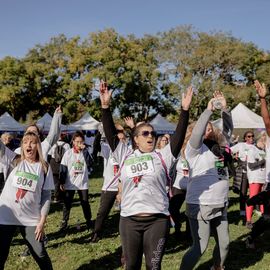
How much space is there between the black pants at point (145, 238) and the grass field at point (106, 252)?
2026 mm

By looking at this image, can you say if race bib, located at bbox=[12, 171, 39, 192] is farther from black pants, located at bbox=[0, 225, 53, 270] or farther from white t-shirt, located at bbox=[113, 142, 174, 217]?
white t-shirt, located at bbox=[113, 142, 174, 217]

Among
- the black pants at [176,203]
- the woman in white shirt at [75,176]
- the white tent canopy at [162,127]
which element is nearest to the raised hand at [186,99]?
the black pants at [176,203]

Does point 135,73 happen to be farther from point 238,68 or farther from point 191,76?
point 238,68

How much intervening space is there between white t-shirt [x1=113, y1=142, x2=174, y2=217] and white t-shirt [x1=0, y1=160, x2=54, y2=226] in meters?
1.12

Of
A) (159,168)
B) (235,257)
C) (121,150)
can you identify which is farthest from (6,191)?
(235,257)

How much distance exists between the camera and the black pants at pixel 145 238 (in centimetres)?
378

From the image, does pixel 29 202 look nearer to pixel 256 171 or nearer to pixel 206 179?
pixel 206 179

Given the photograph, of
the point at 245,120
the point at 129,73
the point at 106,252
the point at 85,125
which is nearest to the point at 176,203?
the point at 106,252

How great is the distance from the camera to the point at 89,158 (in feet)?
27.5

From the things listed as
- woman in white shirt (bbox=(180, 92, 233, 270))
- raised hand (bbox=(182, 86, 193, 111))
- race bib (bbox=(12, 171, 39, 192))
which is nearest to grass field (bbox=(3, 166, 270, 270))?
woman in white shirt (bbox=(180, 92, 233, 270))

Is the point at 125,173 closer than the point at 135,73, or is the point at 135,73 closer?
the point at 125,173

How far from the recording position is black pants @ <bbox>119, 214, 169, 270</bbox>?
3783 mm

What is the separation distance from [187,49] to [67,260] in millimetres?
35789

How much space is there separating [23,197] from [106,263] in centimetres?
208
